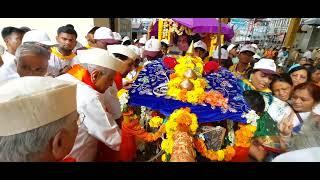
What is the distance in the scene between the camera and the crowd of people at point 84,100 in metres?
1.01

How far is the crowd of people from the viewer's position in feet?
3.33

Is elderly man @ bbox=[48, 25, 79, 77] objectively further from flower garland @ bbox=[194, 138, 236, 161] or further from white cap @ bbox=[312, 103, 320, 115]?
white cap @ bbox=[312, 103, 320, 115]

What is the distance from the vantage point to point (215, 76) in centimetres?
348

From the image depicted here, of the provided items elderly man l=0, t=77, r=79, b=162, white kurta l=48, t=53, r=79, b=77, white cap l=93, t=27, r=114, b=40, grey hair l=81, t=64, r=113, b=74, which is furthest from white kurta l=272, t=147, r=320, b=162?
white cap l=93, t=27, r=114, b=40

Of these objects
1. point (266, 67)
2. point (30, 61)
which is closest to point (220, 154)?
point (266, 67)

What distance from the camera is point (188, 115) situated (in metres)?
2.60

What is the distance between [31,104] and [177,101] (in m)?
1.85

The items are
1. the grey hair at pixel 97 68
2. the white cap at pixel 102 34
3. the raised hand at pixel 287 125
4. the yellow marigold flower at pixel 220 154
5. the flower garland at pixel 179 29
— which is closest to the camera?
the grey hair at pixel 97 68

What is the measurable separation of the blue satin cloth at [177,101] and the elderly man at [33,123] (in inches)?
65.9

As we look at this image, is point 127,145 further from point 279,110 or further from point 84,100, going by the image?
point 279,110

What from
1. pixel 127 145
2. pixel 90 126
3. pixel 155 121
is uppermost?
pixel 90 126

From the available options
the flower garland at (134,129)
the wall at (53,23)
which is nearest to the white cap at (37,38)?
the flower garland at (134,129)

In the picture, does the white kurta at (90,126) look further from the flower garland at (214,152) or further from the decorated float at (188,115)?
the flower garland at (214,152)

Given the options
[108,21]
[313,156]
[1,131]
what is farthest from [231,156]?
[108,21]
